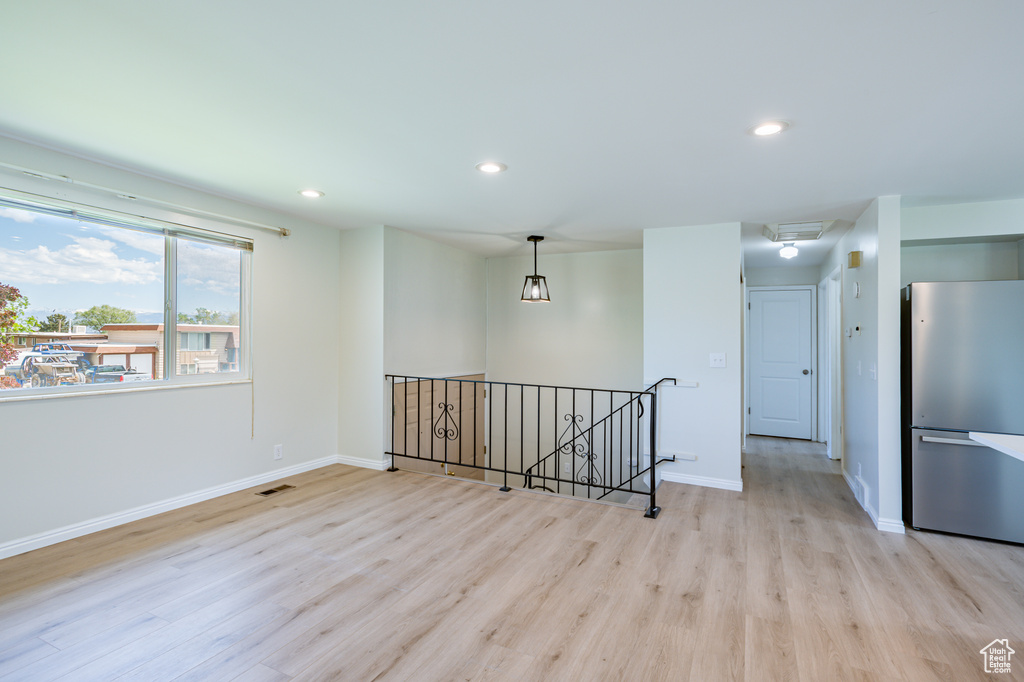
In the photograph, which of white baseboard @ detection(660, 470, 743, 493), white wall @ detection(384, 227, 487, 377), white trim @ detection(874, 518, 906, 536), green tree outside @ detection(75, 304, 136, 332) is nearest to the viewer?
green tree outside @ detection(75, 304, 136, 332)

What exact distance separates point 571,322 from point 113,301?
4255mm

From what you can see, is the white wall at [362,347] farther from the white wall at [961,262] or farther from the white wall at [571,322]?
the white wall at [961,262]

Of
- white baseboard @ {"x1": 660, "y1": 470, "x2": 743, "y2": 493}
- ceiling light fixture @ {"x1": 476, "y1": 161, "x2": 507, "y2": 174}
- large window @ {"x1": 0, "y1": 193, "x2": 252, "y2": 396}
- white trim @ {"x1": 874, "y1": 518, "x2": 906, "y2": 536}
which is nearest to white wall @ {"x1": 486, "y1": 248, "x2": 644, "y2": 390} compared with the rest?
white baseboard @ {"x1": 660, "y1": 470, "x2": 743, "y2": 493}

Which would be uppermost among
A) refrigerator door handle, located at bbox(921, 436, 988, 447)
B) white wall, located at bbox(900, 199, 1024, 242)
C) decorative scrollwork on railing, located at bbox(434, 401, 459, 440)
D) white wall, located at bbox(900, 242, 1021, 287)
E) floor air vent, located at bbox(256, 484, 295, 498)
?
white wall, located at bbox(900, 199, 1024, 242)

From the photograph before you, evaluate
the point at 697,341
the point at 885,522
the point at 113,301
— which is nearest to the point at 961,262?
the point at 697,341

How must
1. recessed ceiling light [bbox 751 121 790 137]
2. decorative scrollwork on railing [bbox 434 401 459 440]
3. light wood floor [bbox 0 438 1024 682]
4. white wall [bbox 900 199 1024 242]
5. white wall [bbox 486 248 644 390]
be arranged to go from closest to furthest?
light wood floor [bbox 0 438 1024 682] < recessed ceiling light [bbox 751 121 790 137] < white wall [bbox 900 199 1024 242] < decorative scrollwork on railing [bbox 434 401 459 440] < white wall [bbox 486 248 644 390]

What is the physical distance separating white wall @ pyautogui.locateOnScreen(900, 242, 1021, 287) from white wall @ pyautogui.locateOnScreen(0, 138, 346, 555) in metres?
5.00

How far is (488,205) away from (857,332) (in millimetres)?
3159

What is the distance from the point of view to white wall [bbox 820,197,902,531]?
10.8 feet

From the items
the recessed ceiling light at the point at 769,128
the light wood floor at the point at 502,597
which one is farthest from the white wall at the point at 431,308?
the recessed ceiling light at the point at 769,128

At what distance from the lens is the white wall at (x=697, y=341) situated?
4.14 m

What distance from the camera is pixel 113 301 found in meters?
3.11

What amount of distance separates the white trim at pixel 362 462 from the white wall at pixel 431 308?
0.85 m

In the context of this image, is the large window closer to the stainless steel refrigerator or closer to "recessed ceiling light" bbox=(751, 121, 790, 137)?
"recessed ceiling light" bbox=(751, 121, 790, 137)
